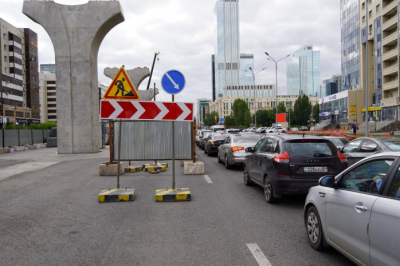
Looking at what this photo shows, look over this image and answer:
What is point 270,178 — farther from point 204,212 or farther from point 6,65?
point 6,65

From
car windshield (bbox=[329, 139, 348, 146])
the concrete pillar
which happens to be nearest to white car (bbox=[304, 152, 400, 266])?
car windshield (bbox=[329, 139, 348, 146])

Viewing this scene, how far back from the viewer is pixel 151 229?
213 inches

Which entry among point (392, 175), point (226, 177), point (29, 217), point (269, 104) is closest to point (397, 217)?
point (392, 175)

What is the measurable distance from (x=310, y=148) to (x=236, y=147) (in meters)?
6.58

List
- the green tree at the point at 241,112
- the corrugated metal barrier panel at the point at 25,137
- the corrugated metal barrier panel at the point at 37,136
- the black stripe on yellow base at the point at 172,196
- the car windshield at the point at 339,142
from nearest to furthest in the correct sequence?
the black stripe on yellow base at the point at 172,196 → the car windshield at the point at 339,142 → the corrugated metal barrier panel at the point at 25,137 → the corrugated metal barrier panel at the point at 37,136 → the green tree at the point at 241,112

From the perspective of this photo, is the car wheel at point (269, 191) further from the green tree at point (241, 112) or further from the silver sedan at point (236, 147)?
the green tree at point (241, 112)

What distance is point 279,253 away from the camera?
4.31 m

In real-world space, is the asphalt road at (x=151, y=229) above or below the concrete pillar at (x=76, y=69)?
below

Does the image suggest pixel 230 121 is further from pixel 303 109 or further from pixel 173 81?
pixel 173 81

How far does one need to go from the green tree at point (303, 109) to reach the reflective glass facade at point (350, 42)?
29.7 feet

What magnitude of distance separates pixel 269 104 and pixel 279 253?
186 metres

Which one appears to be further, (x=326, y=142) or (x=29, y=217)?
(x=326, y=142)

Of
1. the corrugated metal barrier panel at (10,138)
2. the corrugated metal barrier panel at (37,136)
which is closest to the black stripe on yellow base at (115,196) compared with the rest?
the corrugated metal barrier panel at (10,138)

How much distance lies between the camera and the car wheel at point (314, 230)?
429 cm
